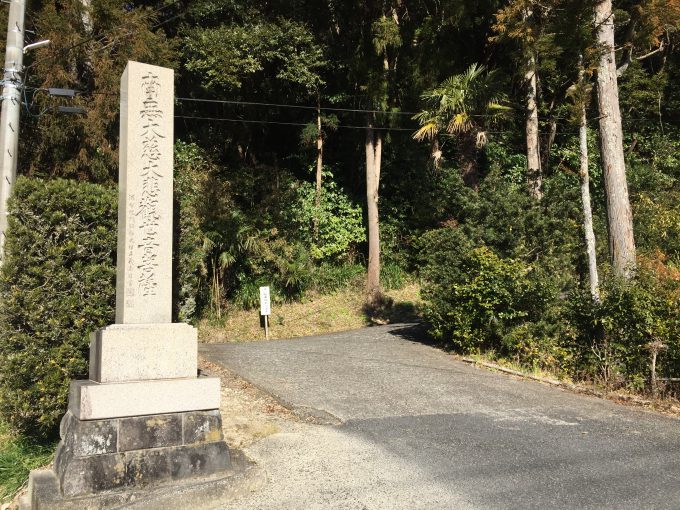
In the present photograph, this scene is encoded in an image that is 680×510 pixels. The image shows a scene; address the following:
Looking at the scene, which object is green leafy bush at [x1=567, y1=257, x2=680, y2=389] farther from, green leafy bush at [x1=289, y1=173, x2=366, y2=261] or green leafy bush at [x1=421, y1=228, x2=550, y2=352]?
green leafy bush at [x1=289, y1=173, x2=366, y2=261]

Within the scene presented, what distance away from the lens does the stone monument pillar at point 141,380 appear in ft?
14.4

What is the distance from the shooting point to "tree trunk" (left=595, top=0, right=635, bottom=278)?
11.1 m

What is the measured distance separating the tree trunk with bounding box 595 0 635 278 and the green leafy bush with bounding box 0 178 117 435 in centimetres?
937

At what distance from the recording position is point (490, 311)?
1025 cm

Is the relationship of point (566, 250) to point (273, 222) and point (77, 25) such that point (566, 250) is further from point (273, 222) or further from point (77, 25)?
point (77, 25)

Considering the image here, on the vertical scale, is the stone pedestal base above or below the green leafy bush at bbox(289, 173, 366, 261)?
below

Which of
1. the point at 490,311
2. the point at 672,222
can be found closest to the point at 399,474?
the point at 490,311

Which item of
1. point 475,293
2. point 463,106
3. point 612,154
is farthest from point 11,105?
point 612,154

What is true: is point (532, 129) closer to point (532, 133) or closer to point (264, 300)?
point (532, 133)

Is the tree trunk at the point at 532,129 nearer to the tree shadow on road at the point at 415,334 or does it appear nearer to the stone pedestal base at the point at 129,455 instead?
the tree shadow on road at the point at 415,334

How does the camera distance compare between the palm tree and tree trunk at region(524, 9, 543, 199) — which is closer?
tree trunk at region(524, 9, 543, 199)

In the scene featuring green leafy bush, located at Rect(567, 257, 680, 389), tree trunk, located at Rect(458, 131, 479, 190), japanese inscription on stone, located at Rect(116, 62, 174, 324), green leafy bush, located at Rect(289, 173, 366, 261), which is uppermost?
tree trunk, located at Rect(458, 131, 479, 190)

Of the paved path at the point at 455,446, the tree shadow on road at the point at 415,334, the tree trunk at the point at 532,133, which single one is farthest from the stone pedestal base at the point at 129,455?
the tree trunk at the point at 532,133

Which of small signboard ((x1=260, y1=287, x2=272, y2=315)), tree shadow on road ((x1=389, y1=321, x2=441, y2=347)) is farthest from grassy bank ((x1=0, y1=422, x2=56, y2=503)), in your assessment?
small signboard ((x1=260, y1=287, x2=272, y2=315))
